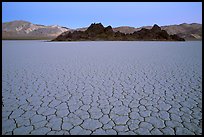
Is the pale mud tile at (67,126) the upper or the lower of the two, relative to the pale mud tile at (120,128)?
upper

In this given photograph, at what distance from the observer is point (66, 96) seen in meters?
3.88

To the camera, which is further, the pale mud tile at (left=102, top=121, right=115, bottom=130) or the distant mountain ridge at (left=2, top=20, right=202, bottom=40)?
the distant mountain ridge at (left=2, top=20, right=202, bottom=40)

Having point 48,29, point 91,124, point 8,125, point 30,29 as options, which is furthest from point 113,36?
point 30,29

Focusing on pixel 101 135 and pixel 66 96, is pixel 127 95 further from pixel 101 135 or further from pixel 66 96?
pixel 101 135

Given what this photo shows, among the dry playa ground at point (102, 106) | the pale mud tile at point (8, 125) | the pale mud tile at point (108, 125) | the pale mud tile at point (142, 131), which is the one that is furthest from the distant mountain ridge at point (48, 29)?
the pale mud tile at point (142, 131)

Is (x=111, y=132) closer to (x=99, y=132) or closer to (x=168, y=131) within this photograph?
(x=99, y=132)

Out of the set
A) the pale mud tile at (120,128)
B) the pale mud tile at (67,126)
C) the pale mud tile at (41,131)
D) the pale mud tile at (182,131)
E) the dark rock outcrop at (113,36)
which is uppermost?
the dark rock outcrop at (113,36)

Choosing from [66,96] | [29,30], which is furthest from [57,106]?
[29,30]

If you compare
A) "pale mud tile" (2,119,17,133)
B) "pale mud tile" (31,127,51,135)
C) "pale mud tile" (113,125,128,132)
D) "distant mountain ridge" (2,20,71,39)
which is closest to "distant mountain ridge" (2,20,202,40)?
"distant mountain ridge" (2,20,71,39)

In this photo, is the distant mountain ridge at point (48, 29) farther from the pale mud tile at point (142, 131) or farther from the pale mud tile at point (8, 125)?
the pale mud tile at point (142, 131)

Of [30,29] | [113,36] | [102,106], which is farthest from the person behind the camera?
[30,29]

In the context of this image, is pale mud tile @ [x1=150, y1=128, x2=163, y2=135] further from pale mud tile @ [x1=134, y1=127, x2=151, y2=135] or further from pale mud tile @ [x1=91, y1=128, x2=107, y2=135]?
pale mud tile @ [x1=91, y1=128, x2=107, y2=135]

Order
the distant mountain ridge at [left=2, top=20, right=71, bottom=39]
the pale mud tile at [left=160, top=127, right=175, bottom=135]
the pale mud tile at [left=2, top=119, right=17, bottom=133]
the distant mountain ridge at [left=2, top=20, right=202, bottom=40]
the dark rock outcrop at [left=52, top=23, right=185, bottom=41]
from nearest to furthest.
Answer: the pale mud tile at [left=160, top=127, right=175, bottom=135]
the pale mud tile at [left=2, top=119, right=17, bottom=133]
the dark rock outcrop at [left=52, top=23, right=185, bottom=41]
the distant mountain ridge at [left=2, top=20, right=202, bottom=40]
the distant mountain ridge at [left=2, top=20, right=71, bottom=39]

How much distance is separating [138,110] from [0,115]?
227 centimetres
